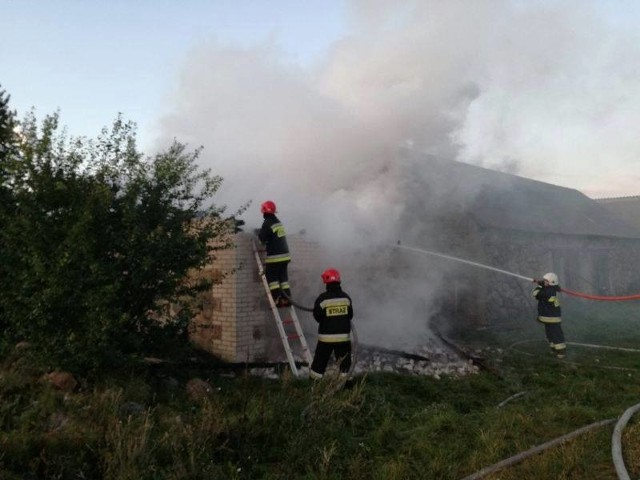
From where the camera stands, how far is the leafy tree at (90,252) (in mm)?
5027

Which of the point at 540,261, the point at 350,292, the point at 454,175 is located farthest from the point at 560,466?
the point at 540,261

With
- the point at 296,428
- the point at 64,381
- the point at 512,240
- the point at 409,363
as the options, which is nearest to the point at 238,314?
the point at 64,381

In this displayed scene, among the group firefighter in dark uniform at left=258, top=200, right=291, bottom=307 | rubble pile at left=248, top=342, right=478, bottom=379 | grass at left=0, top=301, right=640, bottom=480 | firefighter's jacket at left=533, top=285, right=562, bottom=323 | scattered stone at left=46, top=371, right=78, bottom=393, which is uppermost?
firefighter in dark uniform at left=258, top=200, right=291, bottom=307

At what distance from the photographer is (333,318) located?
5953 mm

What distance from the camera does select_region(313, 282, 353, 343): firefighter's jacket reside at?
5918mm

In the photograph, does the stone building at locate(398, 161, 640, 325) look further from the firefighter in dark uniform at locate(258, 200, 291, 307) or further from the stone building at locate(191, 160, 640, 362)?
the firefighter in dark uniform at locate(258, 200, 291, 307)

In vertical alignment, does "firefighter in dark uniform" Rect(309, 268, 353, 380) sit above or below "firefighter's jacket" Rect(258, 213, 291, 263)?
below

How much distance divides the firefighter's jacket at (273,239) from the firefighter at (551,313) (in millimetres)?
4971

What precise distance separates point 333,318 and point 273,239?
5.26 feet

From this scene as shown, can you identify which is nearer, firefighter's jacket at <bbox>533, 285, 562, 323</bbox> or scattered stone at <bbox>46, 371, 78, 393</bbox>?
scattered stone at <bbox>46, 371, 78, 393</bbox>

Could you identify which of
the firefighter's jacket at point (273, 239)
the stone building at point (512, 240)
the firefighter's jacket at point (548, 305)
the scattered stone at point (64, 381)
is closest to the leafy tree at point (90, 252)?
the scattered stone at point (64, 381)

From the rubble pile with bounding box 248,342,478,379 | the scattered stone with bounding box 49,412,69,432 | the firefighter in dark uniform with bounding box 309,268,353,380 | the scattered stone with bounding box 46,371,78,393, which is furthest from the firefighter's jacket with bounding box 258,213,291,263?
the scattered stone with bounding box 49,412,69,432

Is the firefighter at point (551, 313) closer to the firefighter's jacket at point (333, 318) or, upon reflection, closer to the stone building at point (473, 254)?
the stone building at point (473, 254)

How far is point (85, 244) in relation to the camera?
503 cm
